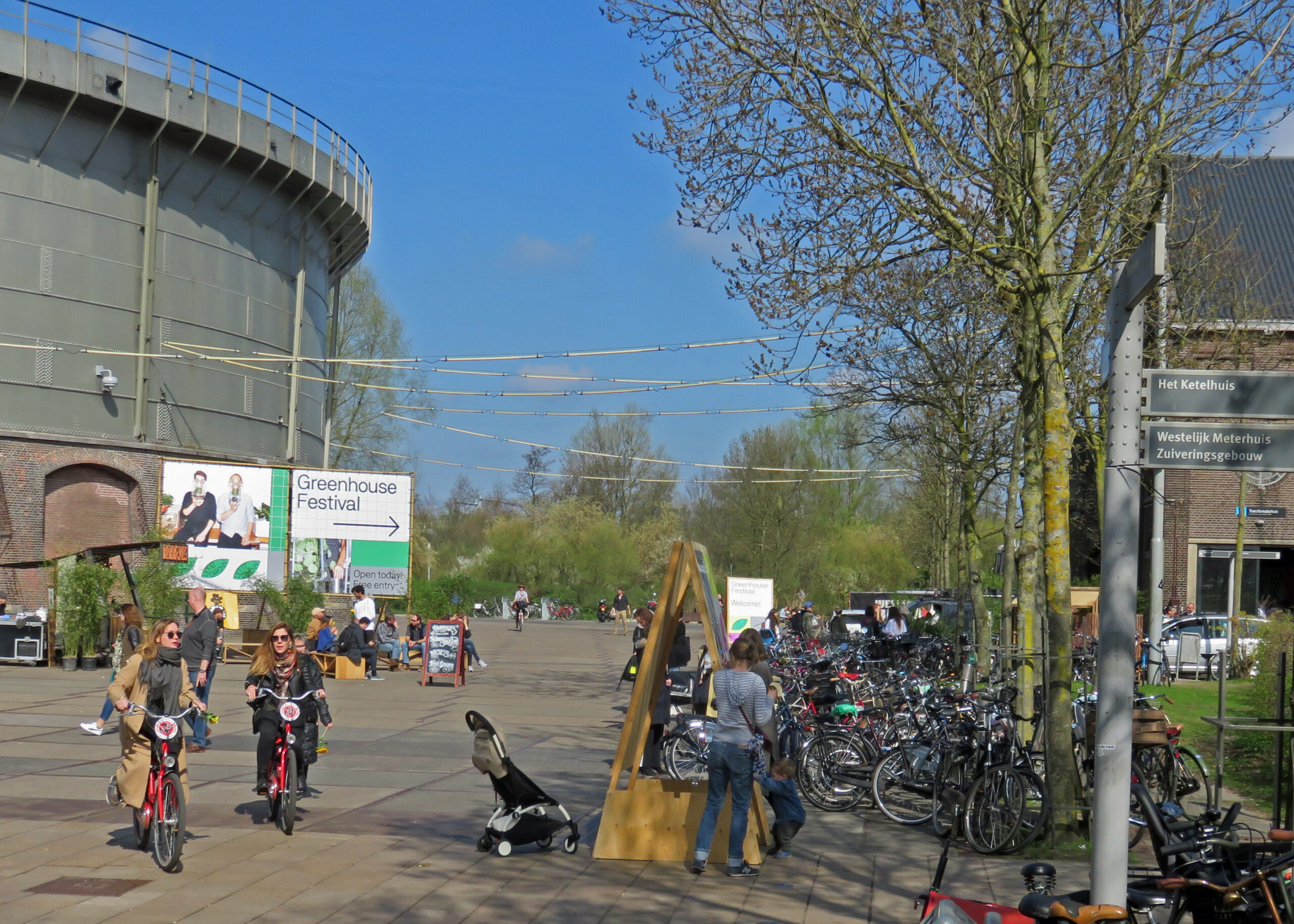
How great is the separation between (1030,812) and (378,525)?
86.6ft

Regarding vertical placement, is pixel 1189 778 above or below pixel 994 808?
below

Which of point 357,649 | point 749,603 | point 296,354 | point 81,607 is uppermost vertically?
point 296,354

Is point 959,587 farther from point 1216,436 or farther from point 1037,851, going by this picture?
point 1216,436

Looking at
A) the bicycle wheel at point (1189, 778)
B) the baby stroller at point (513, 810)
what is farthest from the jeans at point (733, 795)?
the bicycle wheel at point (1189, 778)

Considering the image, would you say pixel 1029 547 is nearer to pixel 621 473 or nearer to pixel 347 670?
pixel 347 670

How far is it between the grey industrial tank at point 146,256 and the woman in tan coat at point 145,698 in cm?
2225

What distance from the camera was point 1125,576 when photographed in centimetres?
601

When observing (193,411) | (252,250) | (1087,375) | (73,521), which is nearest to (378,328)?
(252,250)

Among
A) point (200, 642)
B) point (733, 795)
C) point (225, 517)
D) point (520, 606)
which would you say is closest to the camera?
point (733, 795)

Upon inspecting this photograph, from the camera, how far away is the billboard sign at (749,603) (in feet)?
96.0

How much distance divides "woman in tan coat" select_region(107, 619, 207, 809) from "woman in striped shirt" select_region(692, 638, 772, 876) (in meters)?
3.76

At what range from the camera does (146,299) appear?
37312 mm

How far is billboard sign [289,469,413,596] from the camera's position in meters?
34.5

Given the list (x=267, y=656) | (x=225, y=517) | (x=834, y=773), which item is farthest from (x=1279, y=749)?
(x=225, y=517)
